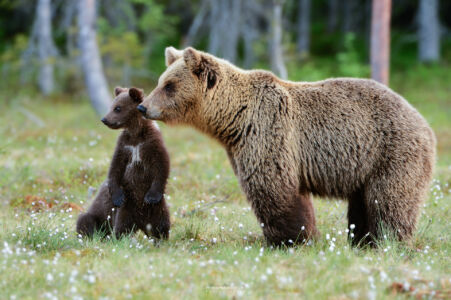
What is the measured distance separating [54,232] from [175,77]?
215 cm

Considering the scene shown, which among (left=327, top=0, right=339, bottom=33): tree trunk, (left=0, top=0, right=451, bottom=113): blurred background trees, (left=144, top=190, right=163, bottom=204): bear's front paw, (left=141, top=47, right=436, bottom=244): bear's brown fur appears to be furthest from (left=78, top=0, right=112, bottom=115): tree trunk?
(left=327, top=0, right=339, bottom=33): tree trunk

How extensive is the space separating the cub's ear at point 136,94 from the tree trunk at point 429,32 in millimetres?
25738

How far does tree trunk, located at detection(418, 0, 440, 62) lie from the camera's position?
28.6 m

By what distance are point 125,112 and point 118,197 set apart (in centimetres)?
100

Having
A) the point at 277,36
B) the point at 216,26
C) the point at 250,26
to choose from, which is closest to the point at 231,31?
the point at 216,26

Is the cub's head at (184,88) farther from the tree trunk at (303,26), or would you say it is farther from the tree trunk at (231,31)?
the tree trunk at (303,26)

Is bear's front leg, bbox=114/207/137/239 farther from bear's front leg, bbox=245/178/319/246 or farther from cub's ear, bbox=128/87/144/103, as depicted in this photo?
bear's front leg, bbox=245/178/319/246

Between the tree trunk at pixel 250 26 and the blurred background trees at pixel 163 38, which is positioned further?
the tree trunk at pixel 250 26

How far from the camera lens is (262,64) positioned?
28219mm

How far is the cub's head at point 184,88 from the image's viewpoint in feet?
20.2

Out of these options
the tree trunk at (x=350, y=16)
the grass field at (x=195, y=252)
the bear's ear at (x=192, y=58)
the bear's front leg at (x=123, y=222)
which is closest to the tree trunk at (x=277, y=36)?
the grass field at (x=195, y=252)

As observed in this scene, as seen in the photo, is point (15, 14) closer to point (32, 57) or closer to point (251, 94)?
point (32, 57)

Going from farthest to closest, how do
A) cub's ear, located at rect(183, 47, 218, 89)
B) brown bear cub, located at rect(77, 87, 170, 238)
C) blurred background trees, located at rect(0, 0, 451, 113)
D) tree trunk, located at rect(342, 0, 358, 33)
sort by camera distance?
tree trunk, located at rect(342, 0, 358, 33) < blurred background trees, located at rect(0, 0, 451, 113) < brown bear cub, located at rect(77, 87, 170, 238) < cub's ear, located at rect(183, 47, 218, 89)

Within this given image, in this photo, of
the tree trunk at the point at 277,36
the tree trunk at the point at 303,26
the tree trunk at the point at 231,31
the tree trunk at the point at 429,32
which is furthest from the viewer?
the tree trunk at the point at 303,26
